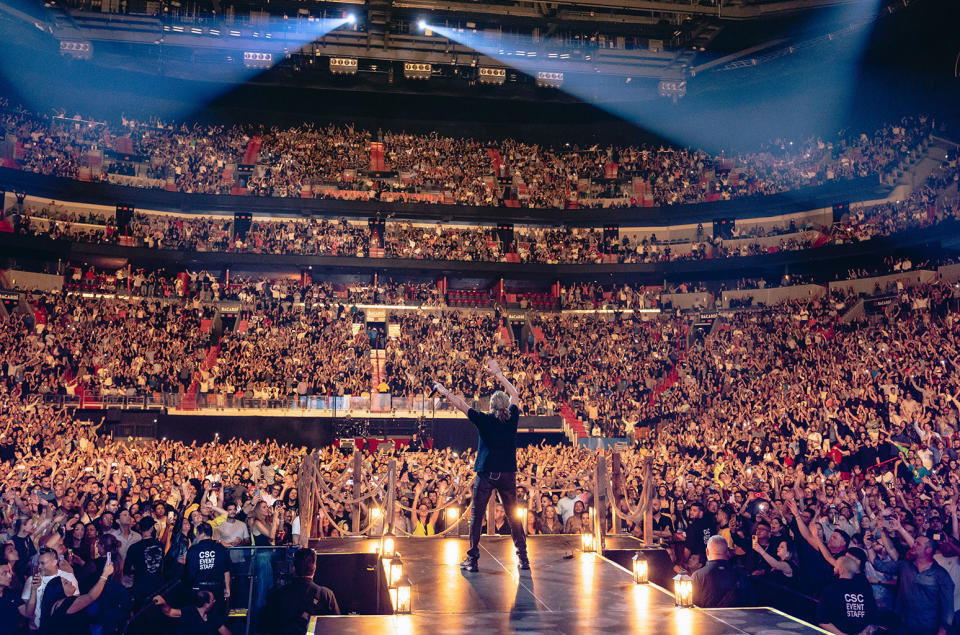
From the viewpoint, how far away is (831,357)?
24578mm

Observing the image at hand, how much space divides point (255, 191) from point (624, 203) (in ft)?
64.9

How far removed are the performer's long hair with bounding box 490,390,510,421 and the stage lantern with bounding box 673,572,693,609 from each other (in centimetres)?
233

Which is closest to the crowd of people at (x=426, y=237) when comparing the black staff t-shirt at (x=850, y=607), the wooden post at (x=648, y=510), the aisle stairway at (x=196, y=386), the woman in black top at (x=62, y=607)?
the aisle stairway at (x=196, y=386)

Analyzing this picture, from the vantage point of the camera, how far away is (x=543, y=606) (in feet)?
21.9

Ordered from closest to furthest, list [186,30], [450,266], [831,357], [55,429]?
[55,429], [831,357], [186,30], [450,266]

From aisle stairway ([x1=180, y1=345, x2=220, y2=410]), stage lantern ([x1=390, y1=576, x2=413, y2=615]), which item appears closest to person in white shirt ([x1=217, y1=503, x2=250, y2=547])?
stage lantern ([x1=390, y1=576, x2=413, y2=615])

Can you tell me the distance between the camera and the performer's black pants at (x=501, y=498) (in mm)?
8031

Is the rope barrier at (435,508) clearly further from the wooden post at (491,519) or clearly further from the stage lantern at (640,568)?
the stage lantern at (640,568)

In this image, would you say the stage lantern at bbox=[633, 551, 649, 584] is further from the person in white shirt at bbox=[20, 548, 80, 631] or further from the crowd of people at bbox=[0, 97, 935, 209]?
the crowd of people at bbox=[0, 97, 935, 209]

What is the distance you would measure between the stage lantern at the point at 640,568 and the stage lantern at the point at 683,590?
2.87 ft

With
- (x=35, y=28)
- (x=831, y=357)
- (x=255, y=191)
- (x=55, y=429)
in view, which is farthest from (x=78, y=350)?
(x=831, y=357)

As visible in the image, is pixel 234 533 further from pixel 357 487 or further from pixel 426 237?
pixel 426 237

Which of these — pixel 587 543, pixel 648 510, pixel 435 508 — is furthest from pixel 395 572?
pixel 435 508

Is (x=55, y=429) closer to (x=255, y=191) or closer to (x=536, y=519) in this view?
(x=536, y=519)
